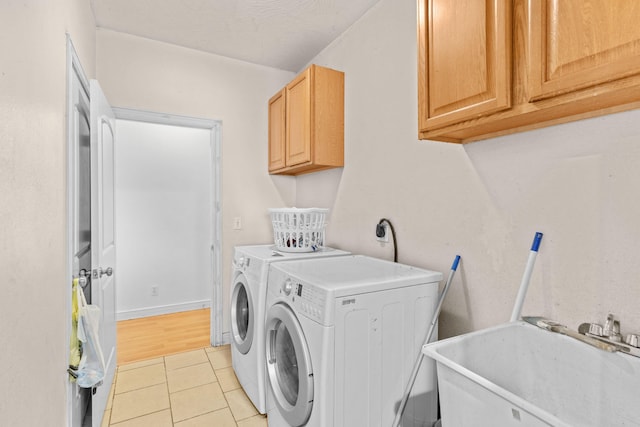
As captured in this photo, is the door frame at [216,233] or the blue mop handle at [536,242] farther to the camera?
the door frame at [216,233]

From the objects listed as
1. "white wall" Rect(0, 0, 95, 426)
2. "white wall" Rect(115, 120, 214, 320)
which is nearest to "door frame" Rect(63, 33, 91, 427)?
"white wall" Rect(0, 0, 95, 426)

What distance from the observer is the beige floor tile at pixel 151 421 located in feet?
6.09

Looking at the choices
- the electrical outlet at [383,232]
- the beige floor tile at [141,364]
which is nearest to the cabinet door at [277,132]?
the electrical outlet at [383,232]

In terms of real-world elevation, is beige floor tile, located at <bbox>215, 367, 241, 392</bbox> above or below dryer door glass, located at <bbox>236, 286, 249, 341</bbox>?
below

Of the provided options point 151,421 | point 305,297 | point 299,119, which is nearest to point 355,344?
point 305,297

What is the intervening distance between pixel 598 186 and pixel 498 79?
20.2 inches

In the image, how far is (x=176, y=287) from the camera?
3.77 metres

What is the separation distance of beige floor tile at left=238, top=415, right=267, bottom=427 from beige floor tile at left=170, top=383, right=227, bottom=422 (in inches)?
8.7

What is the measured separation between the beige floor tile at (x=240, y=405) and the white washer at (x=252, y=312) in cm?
6

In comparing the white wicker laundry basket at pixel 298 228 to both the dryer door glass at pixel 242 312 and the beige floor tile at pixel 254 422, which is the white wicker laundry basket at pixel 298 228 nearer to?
the dryer door glass at pixel 242 312

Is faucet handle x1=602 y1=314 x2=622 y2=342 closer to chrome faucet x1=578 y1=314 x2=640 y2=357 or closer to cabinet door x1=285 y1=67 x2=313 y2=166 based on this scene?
chrome faucet x1=578 y1=314 x2=640 y2=357

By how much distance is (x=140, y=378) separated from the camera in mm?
2352

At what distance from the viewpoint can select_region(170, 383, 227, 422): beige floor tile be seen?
1.96 meters

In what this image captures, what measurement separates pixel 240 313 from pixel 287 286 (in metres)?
0.91
